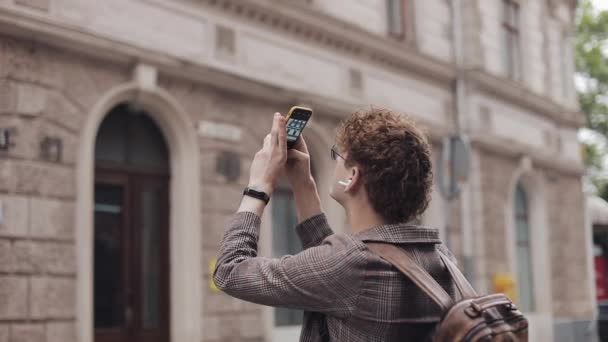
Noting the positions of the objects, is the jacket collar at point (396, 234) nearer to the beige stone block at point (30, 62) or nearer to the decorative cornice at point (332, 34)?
the beige stone block at point (30, 62)

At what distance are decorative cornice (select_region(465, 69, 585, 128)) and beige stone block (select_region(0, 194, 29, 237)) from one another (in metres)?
8.92

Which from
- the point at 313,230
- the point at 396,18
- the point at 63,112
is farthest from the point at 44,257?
the point at 396,18

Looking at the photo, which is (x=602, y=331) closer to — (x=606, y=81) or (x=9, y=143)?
(x=9, y=143)

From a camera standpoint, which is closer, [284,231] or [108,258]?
[108,258]

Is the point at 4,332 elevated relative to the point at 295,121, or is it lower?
lower

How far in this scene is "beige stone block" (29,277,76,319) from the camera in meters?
7.29

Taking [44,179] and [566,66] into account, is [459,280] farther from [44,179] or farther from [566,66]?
[566,66]

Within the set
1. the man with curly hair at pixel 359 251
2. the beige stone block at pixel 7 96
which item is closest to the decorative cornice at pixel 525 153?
the beige stone block at pixel 7 96

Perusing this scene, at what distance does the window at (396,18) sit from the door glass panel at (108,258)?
19.5ft

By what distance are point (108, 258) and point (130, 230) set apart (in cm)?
41

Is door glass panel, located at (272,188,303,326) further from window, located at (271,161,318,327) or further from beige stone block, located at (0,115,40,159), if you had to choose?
beige stone block, located at (0,115,40,159)

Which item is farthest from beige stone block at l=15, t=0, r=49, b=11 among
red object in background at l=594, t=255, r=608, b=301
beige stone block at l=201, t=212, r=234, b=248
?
red object in background at l=594, t=255, r=608, b=301

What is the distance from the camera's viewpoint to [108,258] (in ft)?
27.7

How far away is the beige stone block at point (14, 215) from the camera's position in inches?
281
